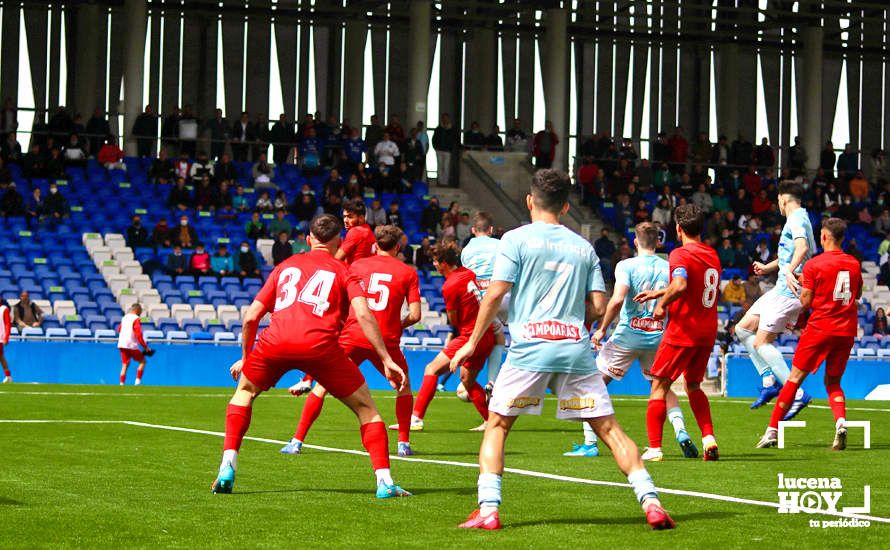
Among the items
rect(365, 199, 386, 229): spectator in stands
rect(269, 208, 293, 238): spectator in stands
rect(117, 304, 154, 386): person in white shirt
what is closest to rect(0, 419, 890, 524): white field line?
rect(117, 304, 154, 386): person in white shirt

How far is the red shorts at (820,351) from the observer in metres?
12.9

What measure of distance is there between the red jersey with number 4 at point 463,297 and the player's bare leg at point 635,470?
6.46 metres

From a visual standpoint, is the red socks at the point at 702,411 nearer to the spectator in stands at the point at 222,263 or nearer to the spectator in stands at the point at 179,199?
the spectator in stands at the point at 222,263

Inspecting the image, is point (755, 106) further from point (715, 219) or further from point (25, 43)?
point (25, 43)

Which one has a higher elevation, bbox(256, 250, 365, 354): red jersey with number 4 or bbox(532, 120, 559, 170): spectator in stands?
bbox(532, 120, 559, 170): spectator in stands

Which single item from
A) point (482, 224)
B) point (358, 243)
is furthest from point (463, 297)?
point (358, 243)

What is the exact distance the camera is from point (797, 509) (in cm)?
841

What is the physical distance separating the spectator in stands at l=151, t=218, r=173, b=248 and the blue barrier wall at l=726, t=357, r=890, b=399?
506 inches

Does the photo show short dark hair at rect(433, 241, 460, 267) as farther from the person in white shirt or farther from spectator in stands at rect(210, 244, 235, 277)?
spectator in stands at rect(210, 244, 235, 277)

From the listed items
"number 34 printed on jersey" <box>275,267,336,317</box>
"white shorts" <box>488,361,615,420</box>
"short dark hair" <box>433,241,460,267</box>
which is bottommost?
"white shorts" <box>488,361,615,420</box>

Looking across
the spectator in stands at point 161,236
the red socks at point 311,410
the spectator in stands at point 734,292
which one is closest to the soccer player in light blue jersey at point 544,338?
the red socks at point 311,410

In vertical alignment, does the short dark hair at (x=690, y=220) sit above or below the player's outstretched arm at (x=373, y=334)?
above

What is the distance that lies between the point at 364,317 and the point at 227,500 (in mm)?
1403

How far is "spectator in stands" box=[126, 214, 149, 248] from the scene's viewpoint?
3222 cm
